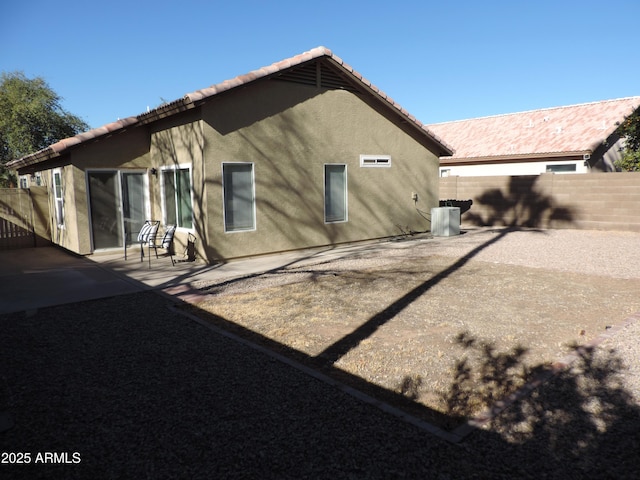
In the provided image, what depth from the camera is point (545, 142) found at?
2184cm

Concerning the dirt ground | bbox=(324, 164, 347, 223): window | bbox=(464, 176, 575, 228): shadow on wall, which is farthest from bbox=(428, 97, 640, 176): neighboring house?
the dirt ground

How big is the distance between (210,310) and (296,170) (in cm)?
576

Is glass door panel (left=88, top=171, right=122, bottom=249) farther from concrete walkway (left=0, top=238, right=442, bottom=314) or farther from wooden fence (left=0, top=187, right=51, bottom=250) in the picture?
wooden fence (left=0, top=187, right=51, bottom=250)

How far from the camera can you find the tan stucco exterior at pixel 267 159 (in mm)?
10344

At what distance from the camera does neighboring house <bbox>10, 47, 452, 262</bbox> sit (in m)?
10.4

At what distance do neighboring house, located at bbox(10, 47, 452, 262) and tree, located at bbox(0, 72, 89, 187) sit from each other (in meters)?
17.9

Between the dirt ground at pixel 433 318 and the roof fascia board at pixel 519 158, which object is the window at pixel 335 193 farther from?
the roof fascia board at pixel 519 158

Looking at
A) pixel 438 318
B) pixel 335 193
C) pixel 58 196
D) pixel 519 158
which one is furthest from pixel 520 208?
pixel 58 196

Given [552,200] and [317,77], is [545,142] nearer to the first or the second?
[552,200]

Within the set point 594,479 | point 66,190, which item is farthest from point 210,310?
point 66,190

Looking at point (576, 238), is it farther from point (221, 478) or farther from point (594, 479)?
point (221, 478)

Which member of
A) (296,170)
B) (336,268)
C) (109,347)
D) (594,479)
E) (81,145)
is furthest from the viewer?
(296,170)

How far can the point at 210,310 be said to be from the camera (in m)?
6.91

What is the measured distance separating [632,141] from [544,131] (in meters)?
5.98
